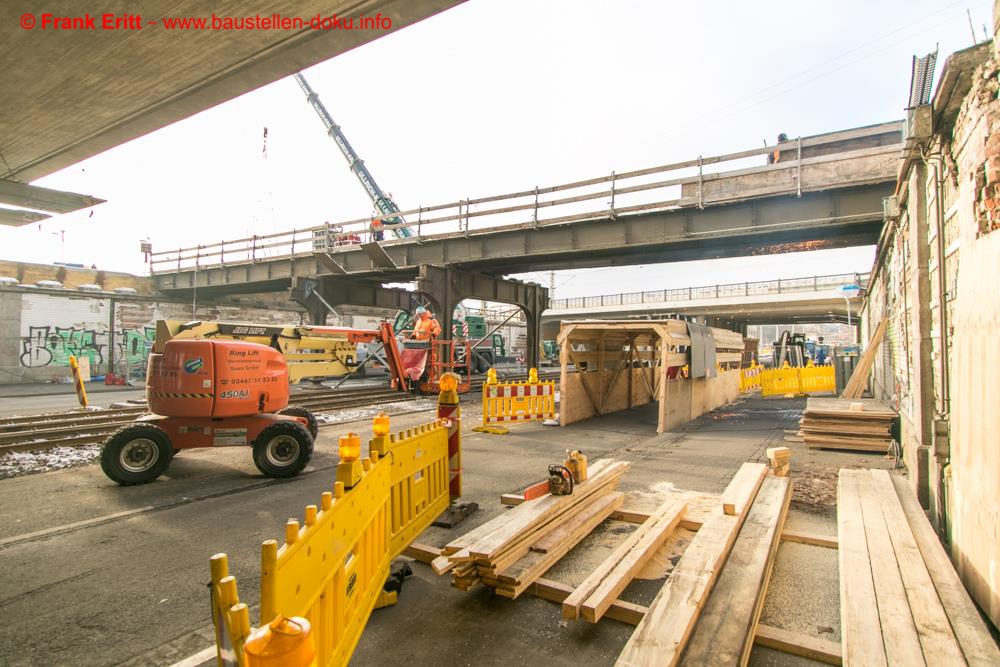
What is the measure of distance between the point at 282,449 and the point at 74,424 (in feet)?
22.4

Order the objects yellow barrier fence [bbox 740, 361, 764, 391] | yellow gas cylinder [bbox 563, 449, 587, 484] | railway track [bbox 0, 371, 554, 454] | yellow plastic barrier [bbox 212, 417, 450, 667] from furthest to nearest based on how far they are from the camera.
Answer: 1. yellow barrier fence [bbox 740, 361, 764, 391]
2. railway track [bbox 0, 371, 554, 454]
3. yellow gas cylinder [bbox 563, 449, 587, 484]
4. yellow plastic barrier [bbox 212, 417, 450, 667]

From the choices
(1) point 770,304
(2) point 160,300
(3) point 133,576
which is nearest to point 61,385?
(2) point 160,300

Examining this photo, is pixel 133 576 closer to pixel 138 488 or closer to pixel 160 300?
pixel 138 488

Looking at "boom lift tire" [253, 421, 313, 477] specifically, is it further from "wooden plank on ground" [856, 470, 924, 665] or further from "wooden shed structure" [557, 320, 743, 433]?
"wooden plank on ground" [856, 470, 924, 665]

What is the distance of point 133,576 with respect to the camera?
4.09m

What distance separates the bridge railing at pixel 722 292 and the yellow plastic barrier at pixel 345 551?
34179 mm

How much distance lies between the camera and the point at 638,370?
15812mm

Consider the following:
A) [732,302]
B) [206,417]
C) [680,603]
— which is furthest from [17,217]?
[732,302]

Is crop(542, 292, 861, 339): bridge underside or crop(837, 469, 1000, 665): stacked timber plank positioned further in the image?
crop(542, 292, 861, 339): bridge underside

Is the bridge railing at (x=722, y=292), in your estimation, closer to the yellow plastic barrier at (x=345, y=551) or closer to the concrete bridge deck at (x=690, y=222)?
the concrete bridge deck at (x=690, y=222)

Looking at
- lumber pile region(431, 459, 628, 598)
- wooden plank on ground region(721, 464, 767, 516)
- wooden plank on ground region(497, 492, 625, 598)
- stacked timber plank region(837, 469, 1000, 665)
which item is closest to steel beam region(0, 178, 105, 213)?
lumber pile region(431, 459, 628, 598)

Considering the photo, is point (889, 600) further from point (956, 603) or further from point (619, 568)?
point (619, 568)

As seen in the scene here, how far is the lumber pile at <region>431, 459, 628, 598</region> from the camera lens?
3518 mm

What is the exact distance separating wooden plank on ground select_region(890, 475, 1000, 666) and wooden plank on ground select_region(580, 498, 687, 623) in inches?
69.5
